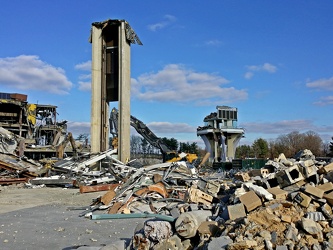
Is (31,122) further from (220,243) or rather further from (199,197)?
(220,243)

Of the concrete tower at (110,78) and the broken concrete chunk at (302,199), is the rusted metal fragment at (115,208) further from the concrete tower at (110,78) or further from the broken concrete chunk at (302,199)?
the concrete tower at (110,78)

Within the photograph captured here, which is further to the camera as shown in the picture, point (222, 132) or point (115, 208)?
point (222, 132)

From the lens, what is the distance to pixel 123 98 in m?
24.3

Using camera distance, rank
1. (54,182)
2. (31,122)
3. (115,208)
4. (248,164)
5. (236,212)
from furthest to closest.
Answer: (31,122)
(248,164)
(54,182)
(115,208)
(236,212)

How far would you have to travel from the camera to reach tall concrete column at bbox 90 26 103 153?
24953 millimetres

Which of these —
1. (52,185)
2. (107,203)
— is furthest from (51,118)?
(107,203)

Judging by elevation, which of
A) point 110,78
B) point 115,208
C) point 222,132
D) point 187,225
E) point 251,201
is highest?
point 110,78

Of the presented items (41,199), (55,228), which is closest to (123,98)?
(41,199)

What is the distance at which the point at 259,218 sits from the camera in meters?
6.04

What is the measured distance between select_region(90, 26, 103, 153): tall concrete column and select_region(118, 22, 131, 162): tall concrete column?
182 centimetres

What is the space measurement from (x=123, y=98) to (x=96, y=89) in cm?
240

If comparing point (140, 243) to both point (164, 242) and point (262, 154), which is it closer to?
point (164, 242)

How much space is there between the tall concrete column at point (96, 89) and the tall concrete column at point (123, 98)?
1819 millimetres

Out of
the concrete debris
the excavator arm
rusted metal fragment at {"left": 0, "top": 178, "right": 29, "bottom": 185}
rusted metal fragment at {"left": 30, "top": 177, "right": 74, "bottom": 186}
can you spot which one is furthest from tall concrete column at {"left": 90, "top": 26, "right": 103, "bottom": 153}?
the concrete debris
